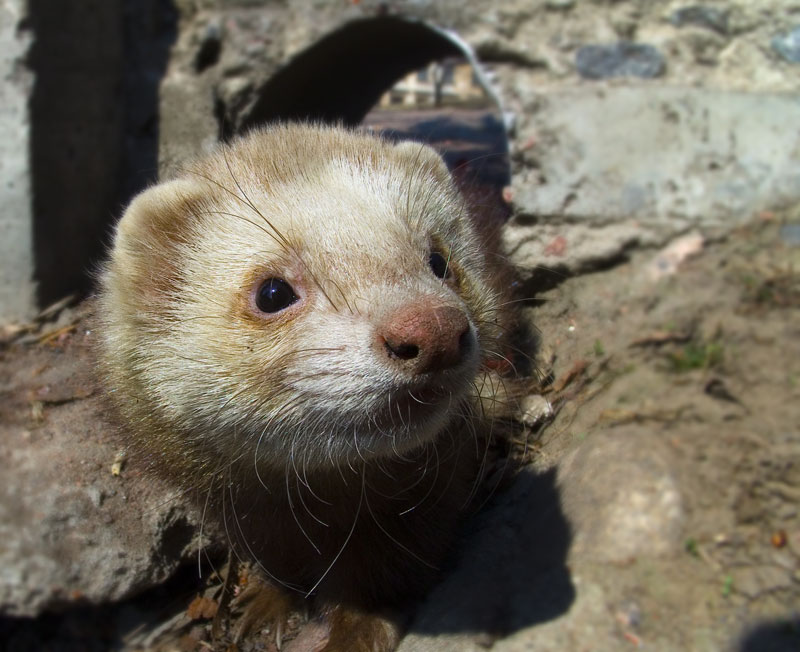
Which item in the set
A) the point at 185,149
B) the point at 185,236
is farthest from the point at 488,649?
the point at 185,149

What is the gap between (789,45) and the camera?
349 cm

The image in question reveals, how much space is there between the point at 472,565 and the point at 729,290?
4.77 feet

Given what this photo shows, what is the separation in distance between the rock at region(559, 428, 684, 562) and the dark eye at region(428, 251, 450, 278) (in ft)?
2.64

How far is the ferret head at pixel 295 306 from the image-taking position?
6.81 ft

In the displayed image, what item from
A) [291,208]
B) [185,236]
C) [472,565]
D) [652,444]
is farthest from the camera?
[472,565]

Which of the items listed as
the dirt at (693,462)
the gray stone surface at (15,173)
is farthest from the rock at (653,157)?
the gray stone surface at (15,173)

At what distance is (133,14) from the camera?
447 centimetres

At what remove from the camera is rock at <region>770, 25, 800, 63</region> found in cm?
347

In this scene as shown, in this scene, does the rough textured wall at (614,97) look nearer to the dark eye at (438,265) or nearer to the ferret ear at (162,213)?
the dark eye at (438,265)

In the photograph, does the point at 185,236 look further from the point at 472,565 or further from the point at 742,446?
the point at 742,446

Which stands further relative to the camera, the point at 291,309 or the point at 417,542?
the point at 417,542

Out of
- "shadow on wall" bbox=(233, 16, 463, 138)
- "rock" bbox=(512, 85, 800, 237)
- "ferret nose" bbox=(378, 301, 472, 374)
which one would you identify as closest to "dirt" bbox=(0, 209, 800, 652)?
"rock" bbox=(512, 85, 800, 237)

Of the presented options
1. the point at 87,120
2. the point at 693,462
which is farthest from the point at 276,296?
the point at 87,120

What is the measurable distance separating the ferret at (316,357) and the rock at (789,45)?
182 centimetres
